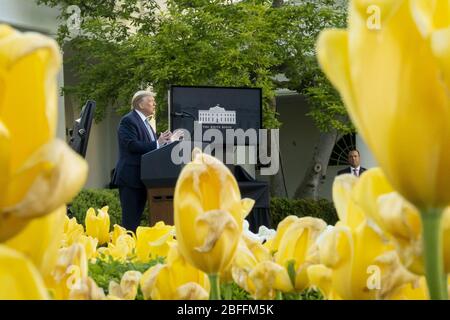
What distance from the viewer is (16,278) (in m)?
0.28

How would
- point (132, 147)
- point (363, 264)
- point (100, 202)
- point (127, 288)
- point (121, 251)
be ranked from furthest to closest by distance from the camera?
point (100, 202), point (132, 147), point (121, 251), point (127, 288), point (363, 264)

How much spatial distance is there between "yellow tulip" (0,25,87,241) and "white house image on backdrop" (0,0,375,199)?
14.0 meters

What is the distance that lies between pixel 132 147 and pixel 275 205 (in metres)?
5.30

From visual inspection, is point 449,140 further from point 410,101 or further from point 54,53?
point 54,53

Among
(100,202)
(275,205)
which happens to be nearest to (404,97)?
(100,202)

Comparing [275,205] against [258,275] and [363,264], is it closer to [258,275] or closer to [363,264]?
[258,275]

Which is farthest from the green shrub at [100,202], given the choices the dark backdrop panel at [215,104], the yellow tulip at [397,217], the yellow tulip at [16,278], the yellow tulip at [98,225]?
the yellow tulip at [16,278]

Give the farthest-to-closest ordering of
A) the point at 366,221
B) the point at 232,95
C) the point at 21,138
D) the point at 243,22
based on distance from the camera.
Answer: the point at 243,22, the point at 232,95, the point at 366,221, the point at 21,138

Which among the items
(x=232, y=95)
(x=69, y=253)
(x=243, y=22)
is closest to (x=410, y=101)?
(x=69, y=253)

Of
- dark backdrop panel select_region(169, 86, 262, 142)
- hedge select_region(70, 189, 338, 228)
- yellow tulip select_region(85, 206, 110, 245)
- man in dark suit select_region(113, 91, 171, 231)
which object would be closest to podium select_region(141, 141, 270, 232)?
man in dark suit select_region(113, 91, 171, 231)

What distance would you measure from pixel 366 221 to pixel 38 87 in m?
0.21
